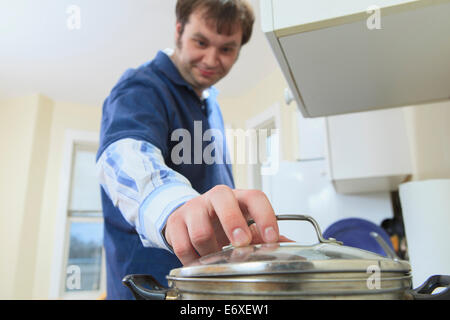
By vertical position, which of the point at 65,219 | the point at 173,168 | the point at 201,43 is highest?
the point at 201,43

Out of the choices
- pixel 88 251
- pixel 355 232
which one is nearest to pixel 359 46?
pixel 355 232

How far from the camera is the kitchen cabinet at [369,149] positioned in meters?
0.91

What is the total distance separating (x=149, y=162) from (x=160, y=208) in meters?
0.06

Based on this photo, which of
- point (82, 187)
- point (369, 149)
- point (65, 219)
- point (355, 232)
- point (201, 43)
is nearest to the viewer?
point (201, 43)

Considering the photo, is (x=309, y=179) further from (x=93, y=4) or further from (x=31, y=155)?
(x=31, y=155)

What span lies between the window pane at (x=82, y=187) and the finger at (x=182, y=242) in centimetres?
202

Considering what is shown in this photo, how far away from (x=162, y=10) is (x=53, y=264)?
1.44 meters

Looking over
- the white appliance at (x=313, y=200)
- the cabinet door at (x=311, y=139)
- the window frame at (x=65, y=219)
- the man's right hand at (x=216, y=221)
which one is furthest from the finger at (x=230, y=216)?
the window frame at (x=65, y=219)

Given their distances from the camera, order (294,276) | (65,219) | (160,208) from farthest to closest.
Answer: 1. (65,219)
2. (160,208)
3. (294,276)

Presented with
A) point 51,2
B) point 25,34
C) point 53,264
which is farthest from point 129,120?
point 53,264

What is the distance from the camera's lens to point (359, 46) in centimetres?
33

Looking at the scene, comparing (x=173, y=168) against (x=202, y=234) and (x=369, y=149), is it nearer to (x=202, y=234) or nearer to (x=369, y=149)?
(x=202, y=234)

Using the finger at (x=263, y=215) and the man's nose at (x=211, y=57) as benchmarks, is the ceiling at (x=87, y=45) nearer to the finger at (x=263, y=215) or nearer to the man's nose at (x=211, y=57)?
the man's nose at (x=211, y=57)

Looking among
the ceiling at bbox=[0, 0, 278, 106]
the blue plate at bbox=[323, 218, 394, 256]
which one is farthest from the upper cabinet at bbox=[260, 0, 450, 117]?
the ceiling at bbox=[0, 0, 278, 106]
